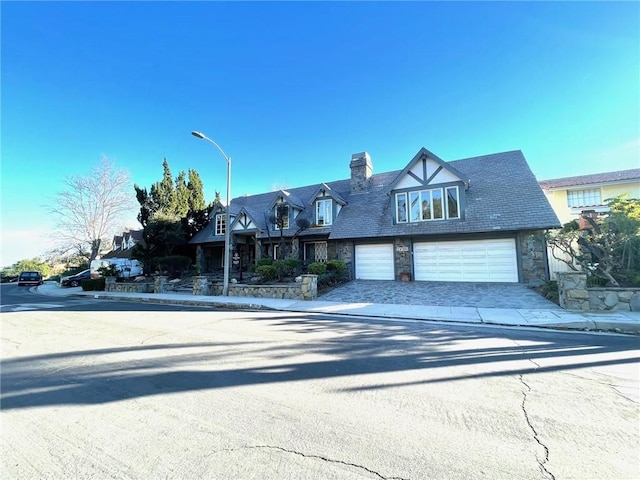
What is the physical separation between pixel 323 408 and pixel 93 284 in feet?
82.4

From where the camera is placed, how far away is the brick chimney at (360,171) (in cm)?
2073

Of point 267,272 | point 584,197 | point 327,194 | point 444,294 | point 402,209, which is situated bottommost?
point 444,294

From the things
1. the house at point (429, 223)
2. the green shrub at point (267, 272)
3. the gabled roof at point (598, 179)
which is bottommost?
the green shrub at point (267, 272)

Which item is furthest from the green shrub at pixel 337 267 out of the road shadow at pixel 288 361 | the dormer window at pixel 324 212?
the road shadow at pixel 288 361

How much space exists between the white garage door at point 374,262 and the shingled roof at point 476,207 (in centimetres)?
98

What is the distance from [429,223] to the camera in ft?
52.0

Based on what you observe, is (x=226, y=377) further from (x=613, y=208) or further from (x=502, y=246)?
(x=502, y=246)

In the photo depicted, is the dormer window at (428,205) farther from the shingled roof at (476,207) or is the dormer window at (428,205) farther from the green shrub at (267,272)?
the green shrub at (267,272)

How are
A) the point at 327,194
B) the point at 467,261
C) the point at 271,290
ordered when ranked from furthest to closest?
the point at 327,194, the point at 467,261, the point at 271,290

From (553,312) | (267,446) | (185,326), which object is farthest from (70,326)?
(553,312)

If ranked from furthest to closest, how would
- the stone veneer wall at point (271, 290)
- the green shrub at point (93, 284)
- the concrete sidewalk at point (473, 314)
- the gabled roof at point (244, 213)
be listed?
the green shrub at point (93, 284) → the gabled roof at point (244, 213) → the stone veneer wall at point (271, 290) → the concrete sidewalk at point (473, 314)

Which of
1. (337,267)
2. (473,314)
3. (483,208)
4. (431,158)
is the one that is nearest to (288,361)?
(473,314)

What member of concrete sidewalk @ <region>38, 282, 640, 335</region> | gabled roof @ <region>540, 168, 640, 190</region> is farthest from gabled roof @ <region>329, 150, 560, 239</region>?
gabled roof @ <region>540, 168, 640, 190</region>

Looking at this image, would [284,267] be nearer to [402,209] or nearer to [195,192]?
[402,209]
